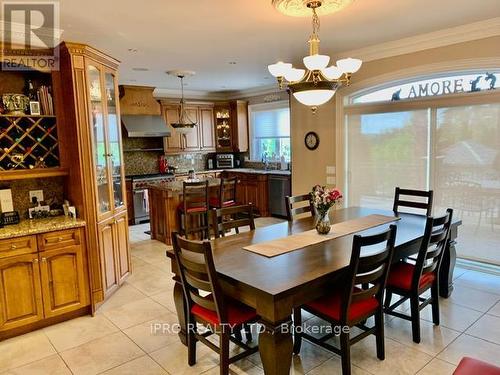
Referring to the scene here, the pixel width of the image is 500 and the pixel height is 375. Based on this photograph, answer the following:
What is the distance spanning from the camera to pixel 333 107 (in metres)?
5.13

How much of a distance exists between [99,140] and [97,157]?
7.3 inches

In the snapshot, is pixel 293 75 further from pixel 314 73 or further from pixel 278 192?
pixel 278 192

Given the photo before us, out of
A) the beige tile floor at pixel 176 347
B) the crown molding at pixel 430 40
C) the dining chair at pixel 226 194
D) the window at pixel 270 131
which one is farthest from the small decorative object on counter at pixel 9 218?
the window at pixel 270 131

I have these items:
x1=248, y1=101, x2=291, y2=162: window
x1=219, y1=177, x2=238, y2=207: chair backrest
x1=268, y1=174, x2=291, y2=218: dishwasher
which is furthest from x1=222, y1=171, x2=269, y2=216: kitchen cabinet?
x1=219, y1=177, x2=238, y2=207: chair backrest

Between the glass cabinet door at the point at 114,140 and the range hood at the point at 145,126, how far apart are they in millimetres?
3045

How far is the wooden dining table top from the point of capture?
6.95 ft

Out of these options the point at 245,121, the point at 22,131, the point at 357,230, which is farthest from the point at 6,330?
the point at 245,121

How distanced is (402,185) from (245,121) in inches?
181

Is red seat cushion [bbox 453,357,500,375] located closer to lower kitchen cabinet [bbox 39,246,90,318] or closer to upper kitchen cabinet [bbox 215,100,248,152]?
lower kitchen cabinet [bbox 39,246,90,318]

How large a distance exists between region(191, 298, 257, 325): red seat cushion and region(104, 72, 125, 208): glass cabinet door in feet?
6.30

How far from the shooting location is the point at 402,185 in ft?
15.5

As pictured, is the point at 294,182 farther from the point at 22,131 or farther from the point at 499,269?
the point at 22,131

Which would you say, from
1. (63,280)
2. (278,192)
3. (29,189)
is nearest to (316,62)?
(63,280)

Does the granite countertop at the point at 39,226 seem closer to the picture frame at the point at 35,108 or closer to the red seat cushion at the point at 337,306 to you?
the picture frame at the point at 35,108
